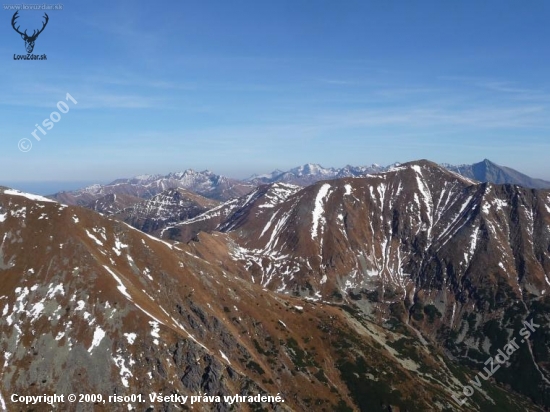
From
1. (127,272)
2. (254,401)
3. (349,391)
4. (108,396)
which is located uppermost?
(127,272)

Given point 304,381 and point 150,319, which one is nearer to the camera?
point 150,319

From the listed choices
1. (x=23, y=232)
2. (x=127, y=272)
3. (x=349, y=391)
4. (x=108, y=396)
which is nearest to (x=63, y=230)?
(x=23, y=232)

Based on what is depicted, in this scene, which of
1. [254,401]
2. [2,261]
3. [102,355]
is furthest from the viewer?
[2,261]

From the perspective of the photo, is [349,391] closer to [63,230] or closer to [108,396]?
[108,396]

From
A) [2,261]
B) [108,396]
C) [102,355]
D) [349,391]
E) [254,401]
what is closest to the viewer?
[108,396]

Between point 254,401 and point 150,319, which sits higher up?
point 150,319

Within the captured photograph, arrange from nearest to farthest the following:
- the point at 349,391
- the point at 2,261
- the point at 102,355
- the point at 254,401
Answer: the point at 102,355 < the point at 254,401 < the point at 2,261 < the point at 349,391

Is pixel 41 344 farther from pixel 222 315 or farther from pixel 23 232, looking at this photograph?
pixel 222 315

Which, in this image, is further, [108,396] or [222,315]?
[222,315]

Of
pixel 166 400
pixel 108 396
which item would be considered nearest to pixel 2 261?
pixel 108 396
